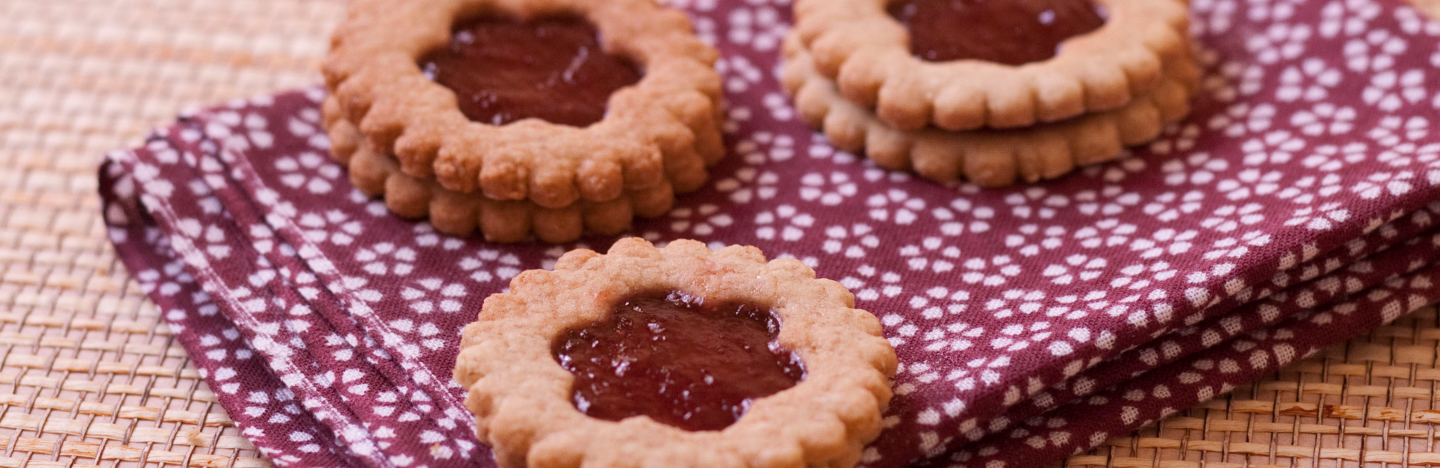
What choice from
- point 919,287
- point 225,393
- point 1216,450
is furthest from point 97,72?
point 1216,450

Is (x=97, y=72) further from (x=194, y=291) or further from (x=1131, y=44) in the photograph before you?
(x=1131, y=44)

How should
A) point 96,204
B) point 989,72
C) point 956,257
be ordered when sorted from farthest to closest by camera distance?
point 96,204, point 989,72, point 956,257

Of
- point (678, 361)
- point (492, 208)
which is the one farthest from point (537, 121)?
point (678, 361)

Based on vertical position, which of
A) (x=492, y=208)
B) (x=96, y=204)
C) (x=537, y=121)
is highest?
(x=537, y=121)

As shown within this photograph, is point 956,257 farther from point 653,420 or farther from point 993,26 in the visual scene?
point 653,420

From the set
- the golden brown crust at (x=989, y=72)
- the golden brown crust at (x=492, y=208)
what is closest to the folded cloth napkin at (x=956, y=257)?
the golden brown crust at (x=492, y=208)

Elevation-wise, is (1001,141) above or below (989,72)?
below

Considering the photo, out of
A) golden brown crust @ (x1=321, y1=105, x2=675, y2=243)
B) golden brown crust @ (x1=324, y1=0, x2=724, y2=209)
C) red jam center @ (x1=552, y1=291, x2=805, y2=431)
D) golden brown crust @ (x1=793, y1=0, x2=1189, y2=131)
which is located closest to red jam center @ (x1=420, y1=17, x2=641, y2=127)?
golden brown crust @ (x1=324, y1=0, x2=724, y2=209)

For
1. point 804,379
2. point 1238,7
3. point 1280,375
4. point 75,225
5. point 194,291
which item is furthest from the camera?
point 1238,7
